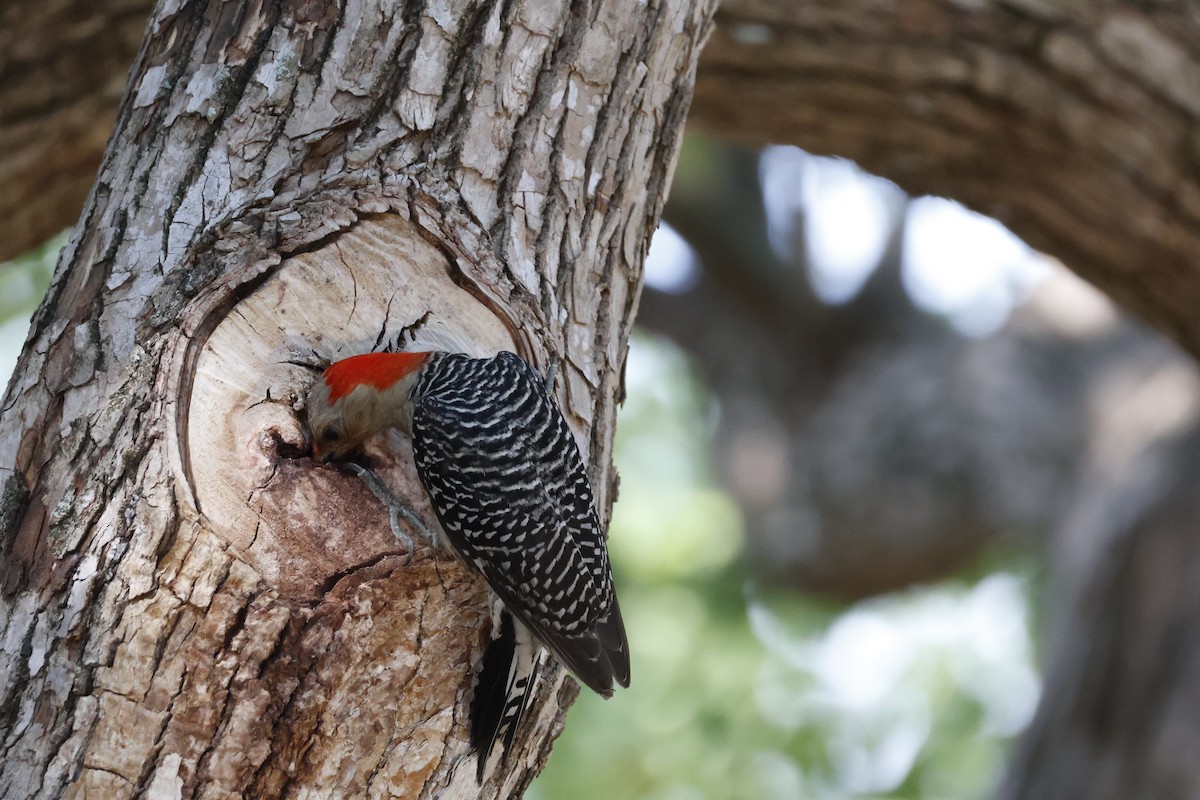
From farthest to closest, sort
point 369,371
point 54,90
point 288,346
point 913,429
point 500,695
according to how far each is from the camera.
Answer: point 913,429 → point 54,90 → point 369,371 → point 288,346 → point 500,695

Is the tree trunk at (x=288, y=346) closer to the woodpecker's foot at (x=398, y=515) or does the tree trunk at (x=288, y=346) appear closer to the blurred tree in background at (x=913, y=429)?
the woodpecker's foot at (x=398, y=515)

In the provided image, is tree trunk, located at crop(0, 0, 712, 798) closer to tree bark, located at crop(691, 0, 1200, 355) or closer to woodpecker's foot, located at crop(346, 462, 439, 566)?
woodpecker's foot, located at crop(346, 462, 439, 566)

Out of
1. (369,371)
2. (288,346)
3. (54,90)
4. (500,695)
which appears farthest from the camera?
(54,90)

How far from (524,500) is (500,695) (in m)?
0.58

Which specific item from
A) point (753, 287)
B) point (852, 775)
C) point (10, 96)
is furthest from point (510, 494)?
point (852, 775)

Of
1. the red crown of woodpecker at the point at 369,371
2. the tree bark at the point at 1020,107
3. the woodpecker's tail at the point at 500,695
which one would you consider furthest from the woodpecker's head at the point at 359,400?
the tree bark at the point at 1020,107

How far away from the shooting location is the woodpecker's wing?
2684mm

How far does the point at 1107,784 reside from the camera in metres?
4.62

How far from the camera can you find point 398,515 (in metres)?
2.41

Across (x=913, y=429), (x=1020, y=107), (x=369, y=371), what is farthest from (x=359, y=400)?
(x=913, y=429)

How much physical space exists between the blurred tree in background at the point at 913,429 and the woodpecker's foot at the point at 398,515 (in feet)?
7.41

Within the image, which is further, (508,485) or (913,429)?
(913,429)

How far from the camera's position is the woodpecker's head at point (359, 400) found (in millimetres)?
2492

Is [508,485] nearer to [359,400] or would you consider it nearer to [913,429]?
[359,400]
